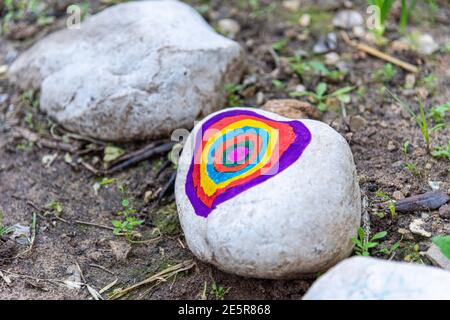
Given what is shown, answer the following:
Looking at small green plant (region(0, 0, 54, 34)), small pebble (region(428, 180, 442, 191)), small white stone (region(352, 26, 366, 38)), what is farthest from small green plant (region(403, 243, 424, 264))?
small green plant (region(0, 0, 54, 34))

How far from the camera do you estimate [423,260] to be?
2199mm

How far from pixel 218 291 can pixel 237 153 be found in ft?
1.66

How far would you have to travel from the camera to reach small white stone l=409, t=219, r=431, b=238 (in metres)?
2.28

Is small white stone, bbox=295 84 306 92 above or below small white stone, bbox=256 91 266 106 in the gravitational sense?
above

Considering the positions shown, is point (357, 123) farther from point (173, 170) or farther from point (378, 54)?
point (173, 170)

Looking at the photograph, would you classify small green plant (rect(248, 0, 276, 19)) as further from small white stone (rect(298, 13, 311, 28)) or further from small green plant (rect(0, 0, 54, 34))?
small green plant (rect(0, 0, 54, 34))

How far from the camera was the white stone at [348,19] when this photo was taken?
137 inches

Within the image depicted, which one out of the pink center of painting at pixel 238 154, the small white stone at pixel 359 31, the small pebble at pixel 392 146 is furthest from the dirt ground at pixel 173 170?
the pink center of painting at pixel 238 154

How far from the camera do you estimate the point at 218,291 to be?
Answer: 2.21 meters

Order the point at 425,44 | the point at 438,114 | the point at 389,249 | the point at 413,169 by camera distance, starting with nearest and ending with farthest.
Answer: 1. the point at 389,249
2. the point at 413,169
3. the point at 438,114
4. the point at 425,44

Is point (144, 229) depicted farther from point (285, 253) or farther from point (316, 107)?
point (316, 107)

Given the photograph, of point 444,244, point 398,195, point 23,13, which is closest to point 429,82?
point 398,195

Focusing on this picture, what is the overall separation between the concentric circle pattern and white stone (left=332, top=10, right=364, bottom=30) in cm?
127
